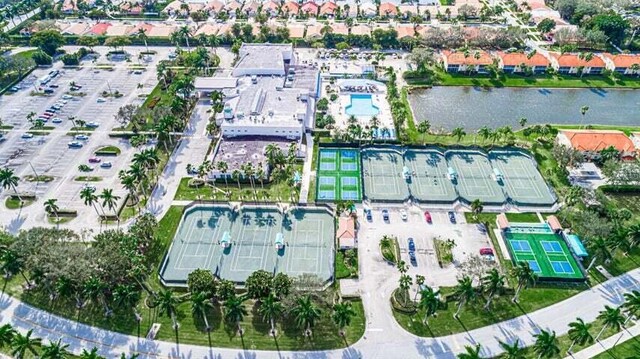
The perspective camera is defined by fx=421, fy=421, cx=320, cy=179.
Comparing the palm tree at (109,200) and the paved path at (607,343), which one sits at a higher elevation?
the palm tree at (109,200)

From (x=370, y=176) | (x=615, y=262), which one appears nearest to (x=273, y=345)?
(x=370, y=176)

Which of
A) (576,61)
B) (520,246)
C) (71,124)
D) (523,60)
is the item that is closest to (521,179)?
(520,246)

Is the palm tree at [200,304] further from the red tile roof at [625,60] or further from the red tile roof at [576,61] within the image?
the red tile roof at [625,60]

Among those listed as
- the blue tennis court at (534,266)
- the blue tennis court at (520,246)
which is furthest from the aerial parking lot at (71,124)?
the blue tennis court at (534,266)

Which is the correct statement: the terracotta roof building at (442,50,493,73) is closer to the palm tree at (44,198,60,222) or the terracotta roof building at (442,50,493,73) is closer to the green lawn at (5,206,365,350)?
the green lawn at (5,206,365,350)

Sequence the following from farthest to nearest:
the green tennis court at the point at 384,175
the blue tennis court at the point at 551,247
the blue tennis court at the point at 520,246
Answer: the green tennis court at the point at 384,175, the blue tennis court at the point at 520,246, the blue tennis court at the point at 551,247

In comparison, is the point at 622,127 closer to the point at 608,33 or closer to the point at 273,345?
the point at 608,33

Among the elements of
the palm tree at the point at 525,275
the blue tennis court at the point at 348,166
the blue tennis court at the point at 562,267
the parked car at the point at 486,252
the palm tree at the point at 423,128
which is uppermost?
the palm tree at the point at 423,128

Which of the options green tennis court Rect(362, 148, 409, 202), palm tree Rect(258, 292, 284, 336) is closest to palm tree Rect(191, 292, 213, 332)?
palm tree Rect(258, 292, 284, 336)
